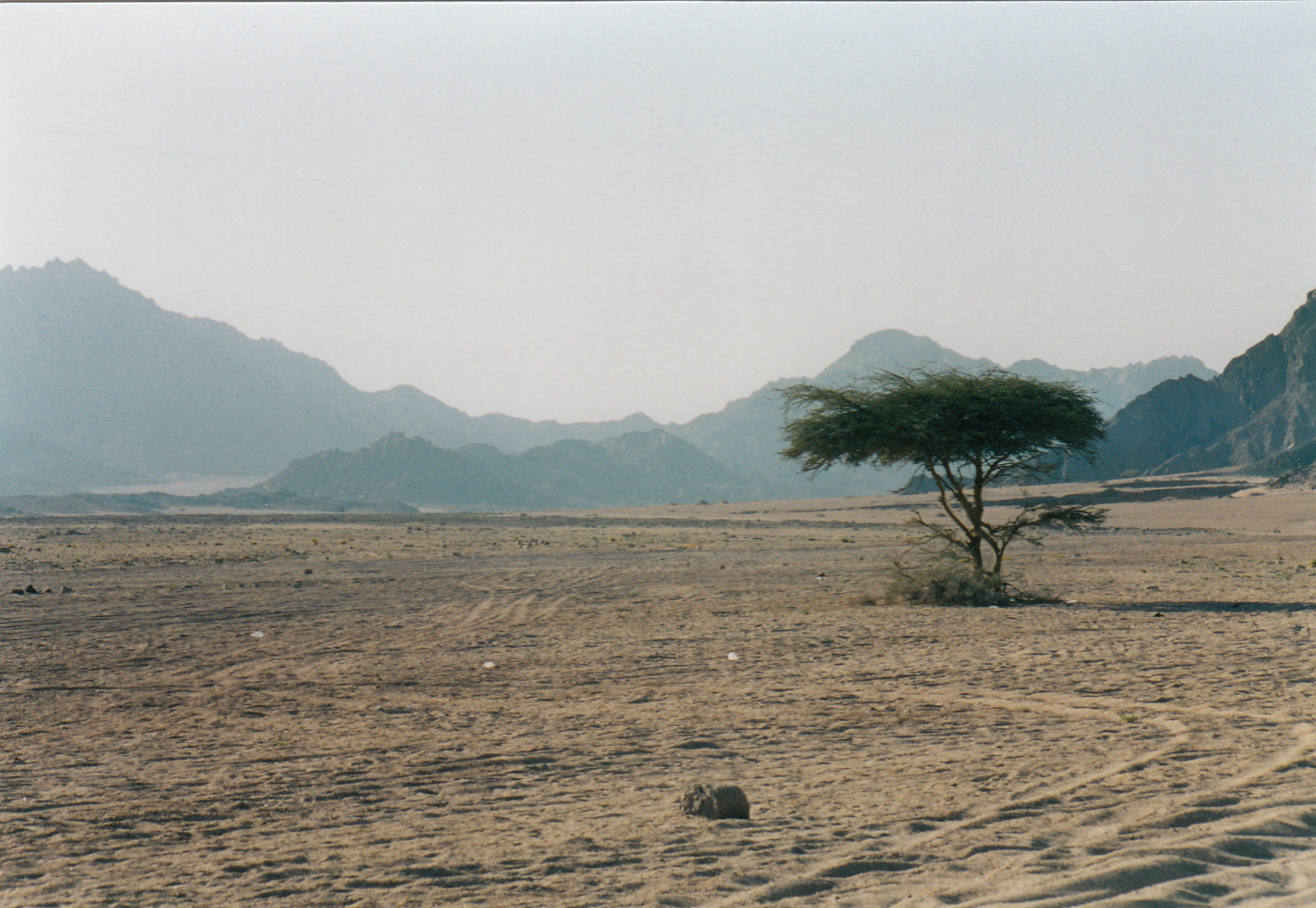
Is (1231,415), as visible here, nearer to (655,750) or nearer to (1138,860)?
(655,750)

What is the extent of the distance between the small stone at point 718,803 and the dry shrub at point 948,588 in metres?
12.8

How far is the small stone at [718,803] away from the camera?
622 cm

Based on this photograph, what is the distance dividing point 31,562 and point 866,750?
92.9 feet


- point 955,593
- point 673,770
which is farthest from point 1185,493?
point 673,770

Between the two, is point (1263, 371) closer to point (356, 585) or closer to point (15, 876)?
point (356, 585)

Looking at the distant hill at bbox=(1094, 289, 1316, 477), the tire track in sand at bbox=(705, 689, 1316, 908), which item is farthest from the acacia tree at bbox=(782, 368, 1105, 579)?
the distant hill at bbox=(1094, 289, 1316, 477)

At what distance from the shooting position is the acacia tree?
61.9 ft

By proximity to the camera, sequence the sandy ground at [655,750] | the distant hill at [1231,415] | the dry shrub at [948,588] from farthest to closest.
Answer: the distant hill at [1231,415]
the dry shrub at [948,588]
the sandy ground at [655,750]

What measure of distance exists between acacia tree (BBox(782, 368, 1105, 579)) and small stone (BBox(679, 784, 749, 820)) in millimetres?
13171

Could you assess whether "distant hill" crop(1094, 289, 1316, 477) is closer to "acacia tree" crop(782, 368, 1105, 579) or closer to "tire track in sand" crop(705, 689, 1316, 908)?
"acacia tree" crop(782, 368, 1105, 579)

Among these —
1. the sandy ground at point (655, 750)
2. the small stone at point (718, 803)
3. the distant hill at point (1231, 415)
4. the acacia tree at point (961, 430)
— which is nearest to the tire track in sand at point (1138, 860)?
the sandy ground at point (655, 750)

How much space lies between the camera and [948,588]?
18.3m

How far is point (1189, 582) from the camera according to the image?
21000 mm

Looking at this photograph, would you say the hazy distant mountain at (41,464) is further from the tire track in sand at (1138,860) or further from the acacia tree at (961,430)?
the tire track in sand at (1138,860)
